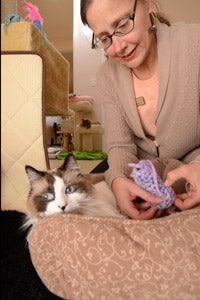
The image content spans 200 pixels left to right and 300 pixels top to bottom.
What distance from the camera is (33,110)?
0.65 meters

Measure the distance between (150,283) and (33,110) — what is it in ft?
1.43

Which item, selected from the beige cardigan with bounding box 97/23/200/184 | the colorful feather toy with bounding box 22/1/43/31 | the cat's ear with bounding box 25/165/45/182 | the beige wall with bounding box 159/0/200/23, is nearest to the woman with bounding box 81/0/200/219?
the beige cardigan with bounding box 97/23/200/184

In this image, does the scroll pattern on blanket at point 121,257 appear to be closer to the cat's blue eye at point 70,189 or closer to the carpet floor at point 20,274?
the carpet floor at point 20,274

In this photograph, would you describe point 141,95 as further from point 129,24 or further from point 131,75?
point 129,24

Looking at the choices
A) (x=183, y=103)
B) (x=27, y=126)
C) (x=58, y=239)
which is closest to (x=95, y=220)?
(x=58, y=239)

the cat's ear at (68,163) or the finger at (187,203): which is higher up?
the cat's ear at (68,163)

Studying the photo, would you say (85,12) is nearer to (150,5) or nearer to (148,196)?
(150,5)

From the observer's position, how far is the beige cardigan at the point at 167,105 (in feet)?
2.77

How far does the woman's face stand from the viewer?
757 mm

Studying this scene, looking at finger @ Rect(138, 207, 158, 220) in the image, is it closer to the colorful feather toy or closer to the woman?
the woman

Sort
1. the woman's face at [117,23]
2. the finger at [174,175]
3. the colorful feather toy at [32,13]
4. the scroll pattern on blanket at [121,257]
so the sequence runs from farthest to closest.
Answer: the colorful feather toy at [32,13] → the woman's face at [117,23] → the finger at [174,175] → the scroll pattern on blanket at [121,257]

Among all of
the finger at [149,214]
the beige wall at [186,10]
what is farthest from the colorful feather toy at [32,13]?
the beige wall at [186,10]

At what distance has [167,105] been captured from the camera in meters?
0.86

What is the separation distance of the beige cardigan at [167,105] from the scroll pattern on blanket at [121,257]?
0.32m
